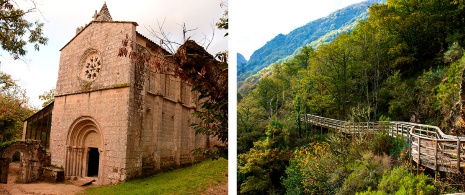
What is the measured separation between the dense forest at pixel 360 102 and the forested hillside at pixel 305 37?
8 cm

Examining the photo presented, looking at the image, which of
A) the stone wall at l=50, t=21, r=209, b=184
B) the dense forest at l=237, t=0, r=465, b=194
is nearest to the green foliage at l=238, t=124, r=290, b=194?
the dense forest at l=237, t=0, r=465, b=194

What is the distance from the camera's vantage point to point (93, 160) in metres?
4.24

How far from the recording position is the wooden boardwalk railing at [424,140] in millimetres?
2549

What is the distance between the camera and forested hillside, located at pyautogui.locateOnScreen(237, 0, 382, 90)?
2730 millimetres

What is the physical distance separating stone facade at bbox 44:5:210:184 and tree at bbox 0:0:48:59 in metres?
0.72

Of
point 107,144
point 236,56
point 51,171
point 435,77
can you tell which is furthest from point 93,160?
point 435,77

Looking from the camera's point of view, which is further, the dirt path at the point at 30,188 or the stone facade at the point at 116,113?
the stone facade at the point at 116,113

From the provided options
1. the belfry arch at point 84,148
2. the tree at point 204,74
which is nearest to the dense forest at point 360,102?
the tree at point 204,74

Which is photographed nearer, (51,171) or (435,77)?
(435,77)

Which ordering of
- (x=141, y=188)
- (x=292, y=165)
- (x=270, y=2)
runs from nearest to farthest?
(x=292, y=165), (x=270, y=2), (x=141, y=188)

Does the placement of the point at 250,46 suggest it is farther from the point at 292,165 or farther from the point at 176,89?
the point at 176,89

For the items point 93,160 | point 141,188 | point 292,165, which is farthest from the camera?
point 93,160

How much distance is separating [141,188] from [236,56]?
1.88m

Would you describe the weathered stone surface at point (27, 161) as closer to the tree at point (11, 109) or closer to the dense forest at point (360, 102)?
the tree at point (11, 109)
